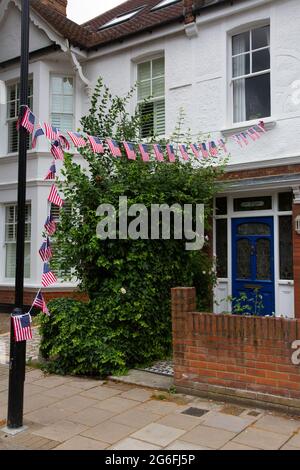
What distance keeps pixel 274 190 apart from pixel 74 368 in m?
4.79

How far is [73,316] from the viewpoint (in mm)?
6547

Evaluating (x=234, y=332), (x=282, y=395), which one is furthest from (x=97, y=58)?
(x=282, y=395)

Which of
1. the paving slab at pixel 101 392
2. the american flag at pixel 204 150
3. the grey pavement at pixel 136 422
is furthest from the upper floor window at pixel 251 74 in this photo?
the paving slab at pixel 101 392

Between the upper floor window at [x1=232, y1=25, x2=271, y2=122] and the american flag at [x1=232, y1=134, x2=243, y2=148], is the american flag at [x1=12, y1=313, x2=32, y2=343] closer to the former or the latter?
the american flag at [x1=232, y1=134, x2=243, y2=148]

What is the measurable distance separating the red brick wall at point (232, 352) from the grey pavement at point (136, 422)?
250 mm

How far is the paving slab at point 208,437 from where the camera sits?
162 inches

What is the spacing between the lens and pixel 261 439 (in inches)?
165

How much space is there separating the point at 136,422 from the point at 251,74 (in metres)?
7.01

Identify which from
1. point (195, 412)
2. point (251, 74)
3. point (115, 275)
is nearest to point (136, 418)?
point (195, 412)

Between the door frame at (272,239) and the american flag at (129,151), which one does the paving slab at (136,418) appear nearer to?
the american flag at (129,151)

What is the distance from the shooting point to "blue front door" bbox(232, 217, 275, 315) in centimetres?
868

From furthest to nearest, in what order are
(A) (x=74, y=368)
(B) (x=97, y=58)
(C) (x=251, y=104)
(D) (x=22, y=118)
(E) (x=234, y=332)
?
(B) (x=97, y=58) < (C) (x=251, y=104) < (A) (x=74, y=368) < (E) (x=234, y=332) < (D) (x=22, y=118)

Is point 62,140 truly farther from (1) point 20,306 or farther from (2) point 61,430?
(2) point 61,430
